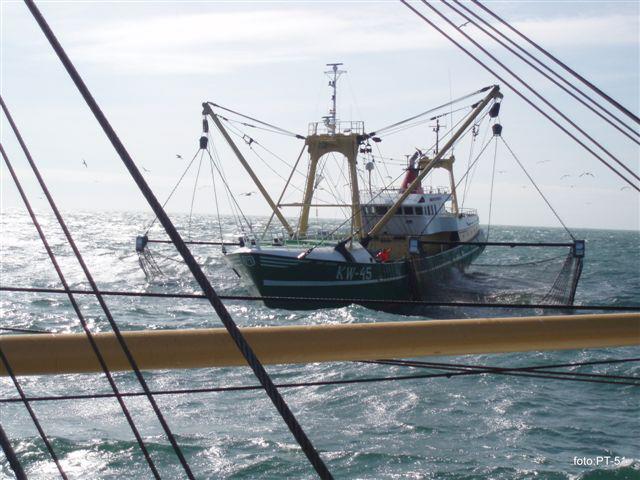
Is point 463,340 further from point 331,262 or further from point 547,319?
point 331,262

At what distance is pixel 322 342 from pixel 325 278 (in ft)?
70.0

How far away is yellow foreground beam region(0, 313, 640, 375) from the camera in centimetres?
321

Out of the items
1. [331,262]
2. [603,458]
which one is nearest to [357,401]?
[603,458]

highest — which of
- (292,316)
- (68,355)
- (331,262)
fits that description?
(68,355)

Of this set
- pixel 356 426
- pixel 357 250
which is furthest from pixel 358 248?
pixel 356 426

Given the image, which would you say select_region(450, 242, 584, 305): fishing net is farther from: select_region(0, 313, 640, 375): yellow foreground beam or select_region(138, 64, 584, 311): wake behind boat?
select_region(0, 313, 640, 375): yellow foreground beam

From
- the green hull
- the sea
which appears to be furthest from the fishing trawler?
the sea

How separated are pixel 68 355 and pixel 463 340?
160 centimetres

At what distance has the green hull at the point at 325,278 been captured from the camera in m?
24.6

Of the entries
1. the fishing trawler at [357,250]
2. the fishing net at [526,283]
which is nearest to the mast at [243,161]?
the fishing trawler at [357,250]

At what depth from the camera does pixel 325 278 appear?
24703 mm

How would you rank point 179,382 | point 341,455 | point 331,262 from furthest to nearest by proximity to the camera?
point 331,262 < point 179,382 < point 341,455

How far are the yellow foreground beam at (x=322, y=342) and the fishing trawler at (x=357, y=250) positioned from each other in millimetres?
16927

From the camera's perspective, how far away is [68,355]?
3.21 metres
